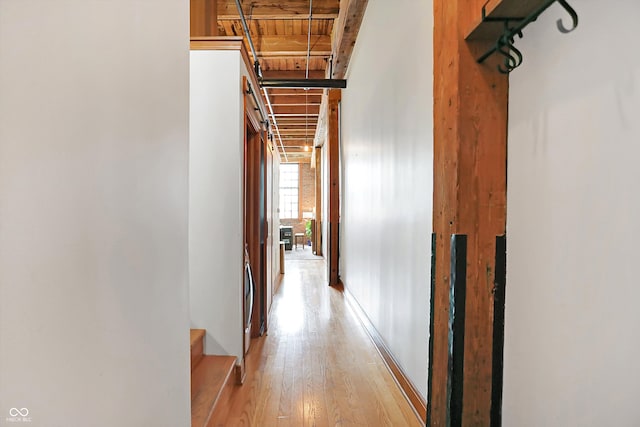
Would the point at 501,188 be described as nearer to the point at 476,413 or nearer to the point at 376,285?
the point at 476,413

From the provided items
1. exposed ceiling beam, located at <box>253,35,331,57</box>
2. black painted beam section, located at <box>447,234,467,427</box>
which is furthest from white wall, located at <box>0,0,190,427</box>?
exposed ceiling beam, located at <box>253,35,331,57</box>

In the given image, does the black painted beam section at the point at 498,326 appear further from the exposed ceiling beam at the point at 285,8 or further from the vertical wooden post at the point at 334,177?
the vertical wooden post at the point at 334,177

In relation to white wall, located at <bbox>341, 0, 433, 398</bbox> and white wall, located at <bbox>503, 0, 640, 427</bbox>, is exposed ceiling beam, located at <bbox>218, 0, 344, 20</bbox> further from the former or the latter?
white wall, located at <bbox>503, 0, 640, 427</bbox>

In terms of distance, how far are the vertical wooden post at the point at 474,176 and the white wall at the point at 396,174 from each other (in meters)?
0.51

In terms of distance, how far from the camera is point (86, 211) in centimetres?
74

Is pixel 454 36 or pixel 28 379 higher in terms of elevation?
pixel 454 36

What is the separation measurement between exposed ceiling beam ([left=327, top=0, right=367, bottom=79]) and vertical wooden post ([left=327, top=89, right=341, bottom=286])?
1.01 m

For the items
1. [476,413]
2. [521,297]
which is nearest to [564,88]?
[521,297]

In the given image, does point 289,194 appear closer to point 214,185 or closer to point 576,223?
point 214,185

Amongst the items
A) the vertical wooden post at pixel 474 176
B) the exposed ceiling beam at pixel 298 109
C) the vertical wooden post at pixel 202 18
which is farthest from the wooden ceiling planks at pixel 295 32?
the vertical wooden post at pixel 474 176

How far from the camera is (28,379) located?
590mm

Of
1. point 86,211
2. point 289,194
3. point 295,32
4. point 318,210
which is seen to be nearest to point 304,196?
point 289,194

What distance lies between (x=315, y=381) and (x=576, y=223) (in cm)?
206

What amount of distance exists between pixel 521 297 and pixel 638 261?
44cm
